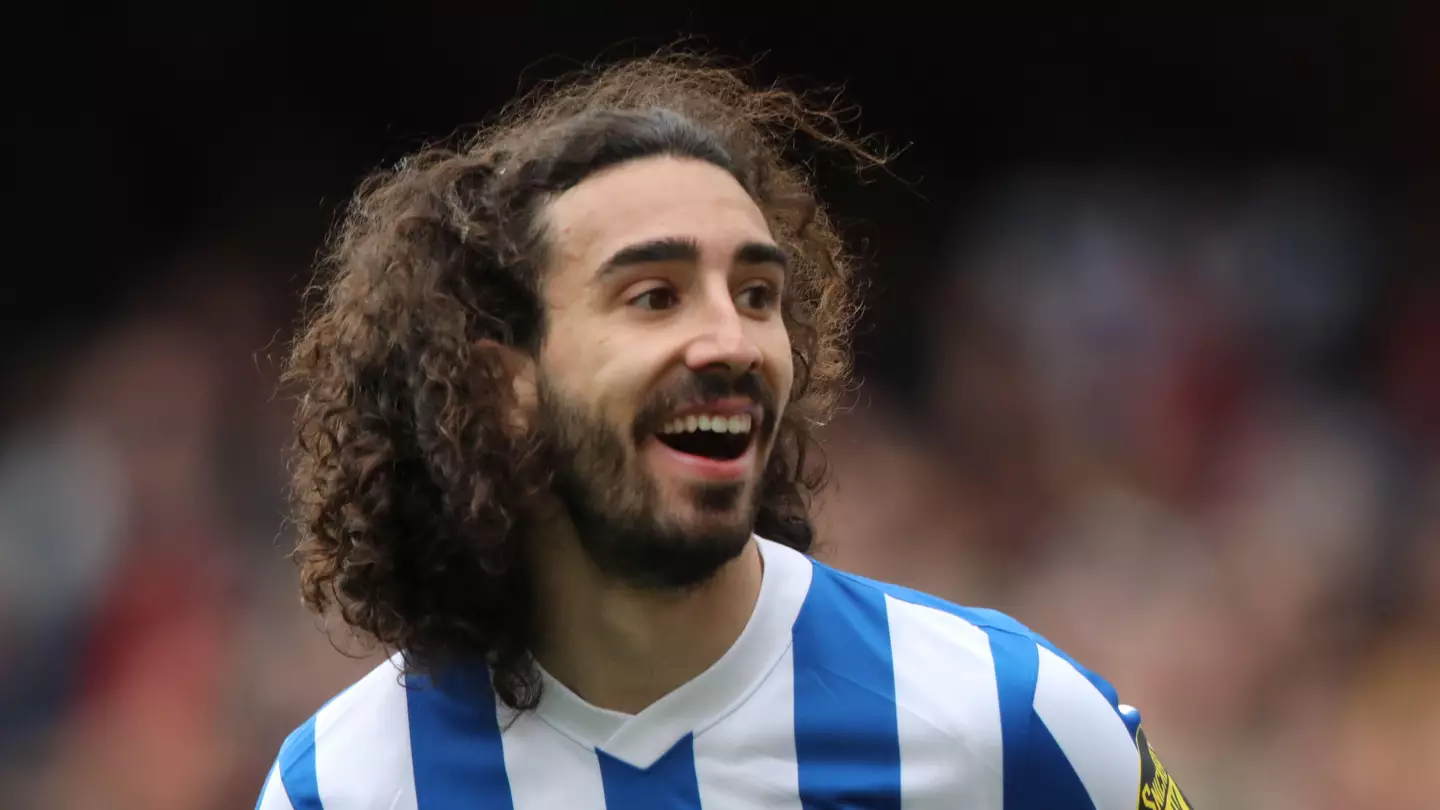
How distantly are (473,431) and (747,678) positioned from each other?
46 centimetres

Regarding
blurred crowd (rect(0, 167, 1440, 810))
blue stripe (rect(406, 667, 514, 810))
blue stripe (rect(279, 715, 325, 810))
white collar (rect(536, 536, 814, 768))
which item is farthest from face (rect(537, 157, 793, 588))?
blurred crowd (rect(0, 167, 1440, 810))

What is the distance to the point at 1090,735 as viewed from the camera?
1838 mm

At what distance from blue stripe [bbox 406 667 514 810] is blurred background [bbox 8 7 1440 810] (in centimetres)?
236

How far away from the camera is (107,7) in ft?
16.1

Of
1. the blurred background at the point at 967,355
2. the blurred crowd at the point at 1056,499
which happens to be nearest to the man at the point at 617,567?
the blurred crowd at the point at 1056,499

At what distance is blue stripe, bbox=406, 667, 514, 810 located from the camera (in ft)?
6.02

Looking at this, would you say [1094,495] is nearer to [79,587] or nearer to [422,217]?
[422,217]

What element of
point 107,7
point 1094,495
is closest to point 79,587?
point 107,7

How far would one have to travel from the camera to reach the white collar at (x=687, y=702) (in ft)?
5.92

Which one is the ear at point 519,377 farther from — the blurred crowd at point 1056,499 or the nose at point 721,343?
the blurred crowd at point 1056,499

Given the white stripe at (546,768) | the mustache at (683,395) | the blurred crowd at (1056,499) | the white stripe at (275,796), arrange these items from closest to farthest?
the mustache at (683,395), the white stripe at (546,768), the white stripe at (275,796), the blurred crowd at (1056,499)

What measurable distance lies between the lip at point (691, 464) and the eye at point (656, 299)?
0.15 metres

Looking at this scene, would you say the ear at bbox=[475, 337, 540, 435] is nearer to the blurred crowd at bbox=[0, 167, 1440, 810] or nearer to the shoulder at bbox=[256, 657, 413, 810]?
the shoulder at bbox=[256, 657, 413, 810]

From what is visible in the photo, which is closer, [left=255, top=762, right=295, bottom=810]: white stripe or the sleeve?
the sleeve
